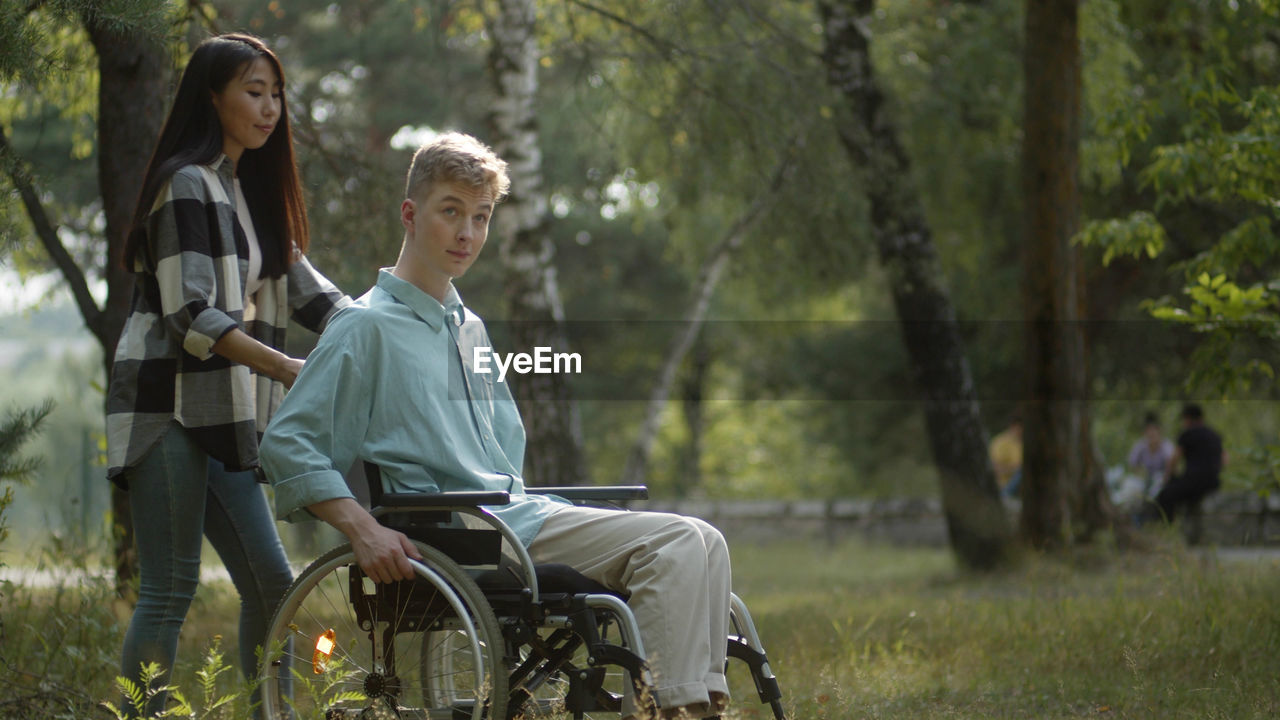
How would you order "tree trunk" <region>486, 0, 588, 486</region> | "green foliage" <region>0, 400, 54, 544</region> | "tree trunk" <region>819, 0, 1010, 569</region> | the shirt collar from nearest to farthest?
the shirt collar
"green foliage" <region>0, 400, 54, 544</region>
"tree trunk" <region>486, 0, 588, 486</region>
"tree trunk" <region>819, 0, 1010, 569</region>

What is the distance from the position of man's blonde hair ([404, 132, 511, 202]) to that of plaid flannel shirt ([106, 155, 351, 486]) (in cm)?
49

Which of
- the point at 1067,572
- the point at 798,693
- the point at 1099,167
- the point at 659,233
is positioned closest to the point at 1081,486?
the point at 1067,572

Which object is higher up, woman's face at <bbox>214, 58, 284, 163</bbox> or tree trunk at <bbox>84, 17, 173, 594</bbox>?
tree trunk at <bbox>84, 17, 173, 594</bbox>

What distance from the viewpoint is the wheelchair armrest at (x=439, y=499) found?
2.75 meters

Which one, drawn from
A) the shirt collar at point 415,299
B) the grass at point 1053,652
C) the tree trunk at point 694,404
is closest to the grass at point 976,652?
the grass at point 1053,652

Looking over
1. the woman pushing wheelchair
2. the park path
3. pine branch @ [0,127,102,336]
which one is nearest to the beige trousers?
the woman pushing wheelchair

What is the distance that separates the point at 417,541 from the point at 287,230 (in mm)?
991

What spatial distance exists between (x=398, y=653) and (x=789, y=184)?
5.22 m

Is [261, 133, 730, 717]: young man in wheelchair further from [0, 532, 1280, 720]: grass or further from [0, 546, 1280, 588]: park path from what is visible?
[0, 546, 1280, 588]: park path

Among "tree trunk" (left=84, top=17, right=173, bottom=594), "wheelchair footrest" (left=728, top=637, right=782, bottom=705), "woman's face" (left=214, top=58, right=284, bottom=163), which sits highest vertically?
"tree trunk" (left=84, top=17, right=173, bottom=594)

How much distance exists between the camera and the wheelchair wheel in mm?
2740

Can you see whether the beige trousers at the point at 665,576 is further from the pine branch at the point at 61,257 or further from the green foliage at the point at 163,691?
the pine branch at the point at 61,257

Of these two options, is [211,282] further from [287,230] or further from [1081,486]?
[1081,486]

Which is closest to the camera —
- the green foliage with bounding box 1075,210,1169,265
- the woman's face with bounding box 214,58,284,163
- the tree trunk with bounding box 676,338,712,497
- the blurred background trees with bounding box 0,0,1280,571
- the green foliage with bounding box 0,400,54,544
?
the woman's face with bounding box 214,58,284,163
